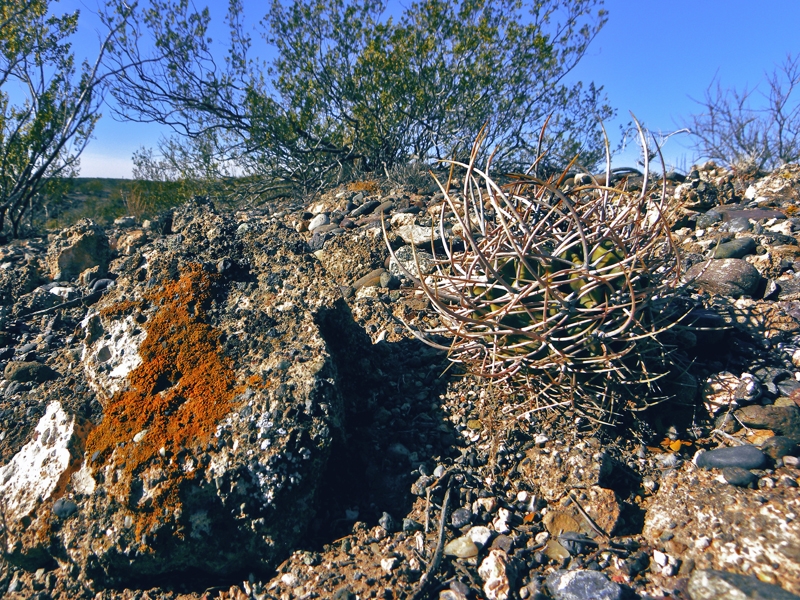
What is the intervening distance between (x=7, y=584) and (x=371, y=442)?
1404 millimetres

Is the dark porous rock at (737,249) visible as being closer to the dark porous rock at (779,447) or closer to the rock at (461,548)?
the dark porous rock at (779,447)

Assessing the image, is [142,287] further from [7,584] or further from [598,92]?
[598,92]

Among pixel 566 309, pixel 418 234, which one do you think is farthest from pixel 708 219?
pixel 566 309

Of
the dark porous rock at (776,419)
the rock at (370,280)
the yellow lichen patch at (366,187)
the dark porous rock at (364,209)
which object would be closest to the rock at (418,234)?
the rock at (370,280)

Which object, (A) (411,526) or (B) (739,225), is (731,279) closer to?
(B) (739,225)

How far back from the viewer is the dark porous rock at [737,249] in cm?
338

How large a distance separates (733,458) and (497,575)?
0.99 m

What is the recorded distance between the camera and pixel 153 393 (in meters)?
2.10

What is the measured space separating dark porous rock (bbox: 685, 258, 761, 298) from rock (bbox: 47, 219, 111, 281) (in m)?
4.19

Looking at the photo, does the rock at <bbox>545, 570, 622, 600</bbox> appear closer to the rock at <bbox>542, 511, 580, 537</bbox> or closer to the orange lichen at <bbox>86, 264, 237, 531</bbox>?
the rock at <bbox>542, 511, 580, 537</bbox>

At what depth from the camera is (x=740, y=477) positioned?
73.6 inches

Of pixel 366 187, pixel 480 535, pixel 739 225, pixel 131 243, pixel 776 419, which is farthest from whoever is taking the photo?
pixel 366 187

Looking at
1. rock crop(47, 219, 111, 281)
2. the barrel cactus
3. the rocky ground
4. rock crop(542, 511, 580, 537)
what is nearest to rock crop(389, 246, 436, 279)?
the rocky ground

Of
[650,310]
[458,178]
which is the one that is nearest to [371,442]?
[650,310]
